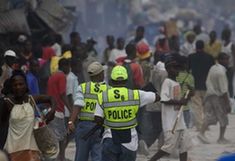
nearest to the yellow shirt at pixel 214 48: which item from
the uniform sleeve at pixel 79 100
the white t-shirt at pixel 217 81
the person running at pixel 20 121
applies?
Result: the white t-shirt at pixel 217 81

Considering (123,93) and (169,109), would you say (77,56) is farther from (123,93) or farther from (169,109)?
(123,93)

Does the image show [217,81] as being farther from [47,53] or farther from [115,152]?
[115,152]

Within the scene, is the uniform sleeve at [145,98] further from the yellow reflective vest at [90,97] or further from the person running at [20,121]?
the person running at [20,121]

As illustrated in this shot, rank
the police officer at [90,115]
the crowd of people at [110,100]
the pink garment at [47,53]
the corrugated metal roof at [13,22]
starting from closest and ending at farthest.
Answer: the crowd of people at [110,100], the police officer at [90,115], the pink garment at [47,53], the corrugated metal roof at [13,22]

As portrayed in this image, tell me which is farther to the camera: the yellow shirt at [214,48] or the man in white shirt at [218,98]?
the yellow shirt at [214,48]

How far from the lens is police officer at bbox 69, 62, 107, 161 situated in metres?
9.12

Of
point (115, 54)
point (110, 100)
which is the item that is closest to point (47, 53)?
point (115, 54)

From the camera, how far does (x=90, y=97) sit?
923 cm

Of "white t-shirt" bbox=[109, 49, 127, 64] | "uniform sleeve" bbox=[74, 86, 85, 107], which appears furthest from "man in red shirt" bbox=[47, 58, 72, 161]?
"white t-shirt" bbox=[109, 49, 127, 64]

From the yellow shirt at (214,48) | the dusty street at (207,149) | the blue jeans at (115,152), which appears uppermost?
the yellow shirt at (214,48)

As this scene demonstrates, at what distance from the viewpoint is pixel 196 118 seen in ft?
48.1

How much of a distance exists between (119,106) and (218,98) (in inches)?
224

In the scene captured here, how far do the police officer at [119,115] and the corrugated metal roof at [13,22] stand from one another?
7.63m

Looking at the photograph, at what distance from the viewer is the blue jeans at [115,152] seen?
8.44 metres
